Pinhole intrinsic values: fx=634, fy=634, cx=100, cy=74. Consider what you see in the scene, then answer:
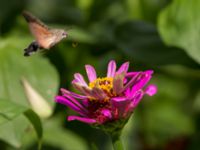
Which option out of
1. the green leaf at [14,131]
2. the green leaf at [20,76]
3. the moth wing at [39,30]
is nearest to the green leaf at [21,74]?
the green leaf at [20,76]

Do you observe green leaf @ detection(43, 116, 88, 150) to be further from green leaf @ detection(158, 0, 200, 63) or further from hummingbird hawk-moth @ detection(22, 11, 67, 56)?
hummingbird hawk-moth @ detection(22, 11, 67, 56)

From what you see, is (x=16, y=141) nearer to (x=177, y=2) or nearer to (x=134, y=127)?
(x=177, y=2)

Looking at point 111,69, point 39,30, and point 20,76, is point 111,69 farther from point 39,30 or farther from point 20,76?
point 20,76

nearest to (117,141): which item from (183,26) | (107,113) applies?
(107,113)

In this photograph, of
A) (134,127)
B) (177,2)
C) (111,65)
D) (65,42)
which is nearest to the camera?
(111,65)

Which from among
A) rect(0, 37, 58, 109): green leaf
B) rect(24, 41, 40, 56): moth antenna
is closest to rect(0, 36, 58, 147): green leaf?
rect(0, 37, 58, 109): green leaf

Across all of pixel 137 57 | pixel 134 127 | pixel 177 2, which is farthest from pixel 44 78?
pixel 134 127

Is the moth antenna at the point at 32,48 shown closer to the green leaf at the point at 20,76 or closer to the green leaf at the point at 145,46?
the green leaf at the point at 20,76
